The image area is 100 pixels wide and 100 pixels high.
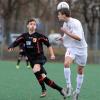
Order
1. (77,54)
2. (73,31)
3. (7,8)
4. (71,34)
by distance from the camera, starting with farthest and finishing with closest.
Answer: (7,8) → (77,54) → (73,31) → (71,34)

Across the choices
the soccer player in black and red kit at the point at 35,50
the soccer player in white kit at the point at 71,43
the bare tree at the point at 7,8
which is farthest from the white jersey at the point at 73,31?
the bare tree at the point at 7,8

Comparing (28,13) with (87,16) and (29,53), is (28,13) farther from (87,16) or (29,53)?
(29,53)

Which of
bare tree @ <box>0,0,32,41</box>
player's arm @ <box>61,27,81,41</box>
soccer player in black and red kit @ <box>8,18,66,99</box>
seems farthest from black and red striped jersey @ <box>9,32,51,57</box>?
bare tree @ <box>0,0,32,41</box>

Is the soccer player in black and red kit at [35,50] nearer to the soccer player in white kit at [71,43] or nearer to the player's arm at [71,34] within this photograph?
the soccer player in white kit at [71,43]

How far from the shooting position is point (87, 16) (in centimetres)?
5016

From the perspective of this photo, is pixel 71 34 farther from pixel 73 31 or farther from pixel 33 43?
pixel 33 43

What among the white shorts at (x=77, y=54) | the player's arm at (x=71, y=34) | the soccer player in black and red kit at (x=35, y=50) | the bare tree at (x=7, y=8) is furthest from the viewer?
the bare tree at (x=7, y=8)

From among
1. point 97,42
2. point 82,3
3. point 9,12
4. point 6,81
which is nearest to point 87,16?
point 82,3

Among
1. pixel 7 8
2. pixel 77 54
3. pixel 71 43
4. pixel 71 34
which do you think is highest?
pixel 7 8

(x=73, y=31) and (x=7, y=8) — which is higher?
→ (x=7, y=8)

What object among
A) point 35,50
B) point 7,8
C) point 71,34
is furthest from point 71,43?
point 7,8

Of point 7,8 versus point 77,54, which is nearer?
point 77,54

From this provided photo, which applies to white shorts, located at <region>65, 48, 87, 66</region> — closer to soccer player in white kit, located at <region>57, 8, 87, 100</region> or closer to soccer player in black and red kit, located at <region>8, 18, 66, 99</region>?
soccer player in white kit, located at <region>57, 8, 87, 100</region>

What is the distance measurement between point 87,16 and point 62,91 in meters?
39.2
